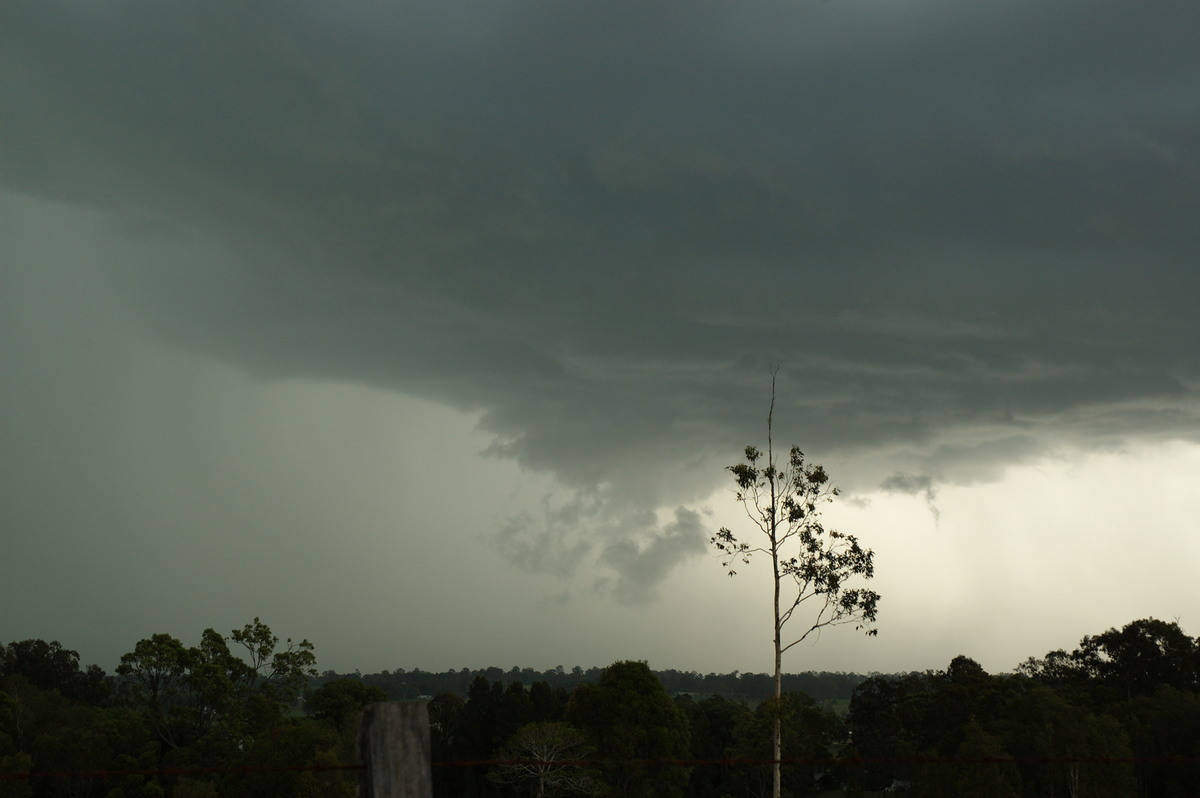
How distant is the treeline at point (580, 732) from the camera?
60781 millimetres

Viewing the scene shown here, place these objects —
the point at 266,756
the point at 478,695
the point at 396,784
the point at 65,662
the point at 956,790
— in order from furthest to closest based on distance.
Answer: the point at 65,662 < the point at 478,695 < the point at 956,790 < the point at 266,756 < the point at 396,784

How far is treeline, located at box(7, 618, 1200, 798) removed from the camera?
199 ft

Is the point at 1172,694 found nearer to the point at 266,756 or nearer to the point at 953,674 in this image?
the point at 953,674

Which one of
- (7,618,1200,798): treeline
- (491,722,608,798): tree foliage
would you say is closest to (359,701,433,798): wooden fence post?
(7,618,1200,798): treeline

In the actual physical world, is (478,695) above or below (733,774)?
above

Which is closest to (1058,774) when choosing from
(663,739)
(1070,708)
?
(1070,708)

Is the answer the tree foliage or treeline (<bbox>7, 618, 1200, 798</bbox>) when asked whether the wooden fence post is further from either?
the tree foliage

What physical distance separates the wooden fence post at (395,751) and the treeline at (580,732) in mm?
40751

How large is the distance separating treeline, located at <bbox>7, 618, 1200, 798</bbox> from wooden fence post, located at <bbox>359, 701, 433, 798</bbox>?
40751mm

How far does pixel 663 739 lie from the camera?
229 feet

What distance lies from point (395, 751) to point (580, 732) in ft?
223

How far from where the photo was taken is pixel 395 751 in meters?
6.47

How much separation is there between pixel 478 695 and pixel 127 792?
41.5 meters

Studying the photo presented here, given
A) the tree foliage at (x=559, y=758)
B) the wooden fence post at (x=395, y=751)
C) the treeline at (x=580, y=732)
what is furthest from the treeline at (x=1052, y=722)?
the wooden fence post at (x=395, y=751)
